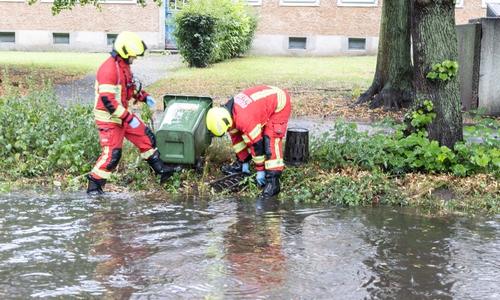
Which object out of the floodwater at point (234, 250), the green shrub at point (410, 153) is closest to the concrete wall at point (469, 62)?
the green shrub at point (410, 153)

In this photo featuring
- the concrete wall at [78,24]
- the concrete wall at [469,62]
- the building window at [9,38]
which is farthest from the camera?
the building window at [9,38]

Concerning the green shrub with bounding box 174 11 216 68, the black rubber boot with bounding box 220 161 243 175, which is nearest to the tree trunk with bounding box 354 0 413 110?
the black rubber boot with bounding box 220 161 243 175

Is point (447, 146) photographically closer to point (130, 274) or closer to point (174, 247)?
point (174, 247)

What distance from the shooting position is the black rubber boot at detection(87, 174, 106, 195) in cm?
756

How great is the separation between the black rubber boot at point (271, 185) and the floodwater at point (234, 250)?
12cm

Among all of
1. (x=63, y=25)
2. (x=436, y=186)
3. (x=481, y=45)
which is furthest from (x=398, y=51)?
(x=63, y=25)

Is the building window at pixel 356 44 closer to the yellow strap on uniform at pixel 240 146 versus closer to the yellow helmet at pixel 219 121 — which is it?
the yellow strap on uniform at pixel 240 146

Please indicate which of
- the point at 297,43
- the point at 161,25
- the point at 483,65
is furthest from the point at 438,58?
the point at 161,25

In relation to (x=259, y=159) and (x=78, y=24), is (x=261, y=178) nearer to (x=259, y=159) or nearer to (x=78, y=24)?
(x=259, y=159)

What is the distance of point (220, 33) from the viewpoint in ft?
69.2

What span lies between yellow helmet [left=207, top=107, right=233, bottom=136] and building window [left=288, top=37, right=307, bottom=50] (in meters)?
19.8

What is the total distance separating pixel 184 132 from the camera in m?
7.75

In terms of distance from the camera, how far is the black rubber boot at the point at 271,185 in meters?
7.61

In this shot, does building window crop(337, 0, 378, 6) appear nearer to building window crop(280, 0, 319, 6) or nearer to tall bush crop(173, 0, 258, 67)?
building window crop(280, 0, 319, 6)
